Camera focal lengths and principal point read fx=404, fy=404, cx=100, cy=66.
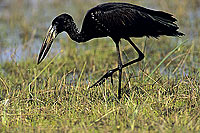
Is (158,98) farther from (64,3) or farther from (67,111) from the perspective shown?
(64,3)

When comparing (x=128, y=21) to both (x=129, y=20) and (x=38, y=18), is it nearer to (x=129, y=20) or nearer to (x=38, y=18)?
(x=129, y=20)

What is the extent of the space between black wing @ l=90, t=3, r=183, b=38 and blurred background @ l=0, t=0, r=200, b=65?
7.87ft

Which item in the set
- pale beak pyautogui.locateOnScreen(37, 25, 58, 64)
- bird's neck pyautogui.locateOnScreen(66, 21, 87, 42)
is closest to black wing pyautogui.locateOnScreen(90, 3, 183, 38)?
bird's neck pyautogui.locateOnScreen(66, 21, 87, 42)

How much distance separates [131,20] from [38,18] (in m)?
6.08

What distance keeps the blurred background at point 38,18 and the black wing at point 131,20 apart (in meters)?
2.40

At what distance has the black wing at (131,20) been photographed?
4.64 meters

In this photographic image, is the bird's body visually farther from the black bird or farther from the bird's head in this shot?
the bird's head

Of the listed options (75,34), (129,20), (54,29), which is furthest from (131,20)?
(54,29)

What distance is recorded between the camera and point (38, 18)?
10.4m

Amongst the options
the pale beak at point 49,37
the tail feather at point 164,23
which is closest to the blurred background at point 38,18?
the pale beak at point 49,37

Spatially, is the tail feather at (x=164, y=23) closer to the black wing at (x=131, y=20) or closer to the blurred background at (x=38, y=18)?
the black wing at (x=131, y=20)

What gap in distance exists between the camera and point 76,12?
1088 cm

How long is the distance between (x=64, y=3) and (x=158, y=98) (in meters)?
8.73

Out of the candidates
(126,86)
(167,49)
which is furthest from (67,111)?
(167,49)
